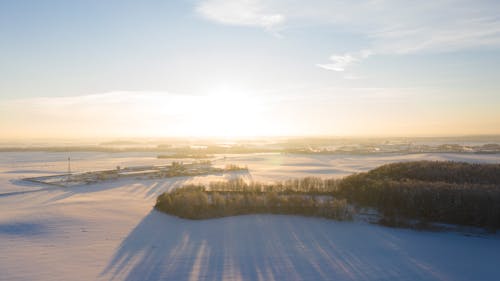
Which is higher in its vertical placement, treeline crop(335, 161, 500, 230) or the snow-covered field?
treeline crop(335, 161, 500, 230)

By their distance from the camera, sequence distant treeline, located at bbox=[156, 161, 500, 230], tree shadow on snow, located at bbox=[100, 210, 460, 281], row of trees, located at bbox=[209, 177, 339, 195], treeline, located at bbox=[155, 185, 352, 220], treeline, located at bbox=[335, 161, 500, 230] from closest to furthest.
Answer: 1. tree shadow on snow, located at bbox=[100, 210, 460, 281]
2. treeline, located at bbox=[335, 161, 500, 230]
3. distant treeline, located at bbox=[156, 161, 500, 230]
4. treeline, located at bbox=[155, 185, 352, 220]
5. row of trees, located at bbox=[209, 177, 339, 195]

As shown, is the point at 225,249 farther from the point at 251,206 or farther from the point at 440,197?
the point at 440,197

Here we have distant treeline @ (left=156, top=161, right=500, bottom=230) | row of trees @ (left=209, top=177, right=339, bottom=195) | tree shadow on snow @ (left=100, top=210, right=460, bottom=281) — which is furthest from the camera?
row of trees @ (left=209, top=177, right=339, bottom=195)

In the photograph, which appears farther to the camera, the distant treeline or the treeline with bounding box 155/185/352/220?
the treeline with bounding box 155/185/352/220

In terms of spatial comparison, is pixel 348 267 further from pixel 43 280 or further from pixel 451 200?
pixel 43 280

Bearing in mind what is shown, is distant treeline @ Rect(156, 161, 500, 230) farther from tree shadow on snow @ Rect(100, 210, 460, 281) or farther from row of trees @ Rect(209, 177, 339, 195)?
tree shadow on snow @ Rect(100, 210, 460, 281)

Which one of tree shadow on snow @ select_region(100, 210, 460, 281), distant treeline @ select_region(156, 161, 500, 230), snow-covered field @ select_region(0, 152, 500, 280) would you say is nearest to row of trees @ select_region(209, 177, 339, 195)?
distant treeline @ select_region(156, 161, 500, 230)

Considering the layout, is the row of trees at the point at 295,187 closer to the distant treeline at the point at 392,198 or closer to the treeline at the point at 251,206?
the distant treeline at the point at 392,198
